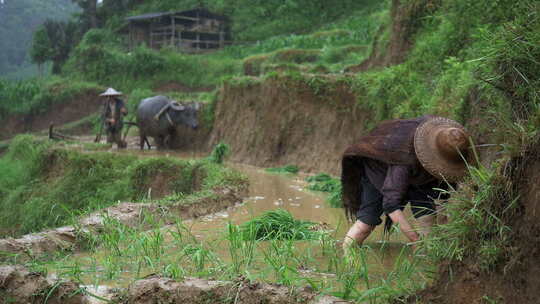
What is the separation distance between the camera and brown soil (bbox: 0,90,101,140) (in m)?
32.6

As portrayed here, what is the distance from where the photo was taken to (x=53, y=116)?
32812mm

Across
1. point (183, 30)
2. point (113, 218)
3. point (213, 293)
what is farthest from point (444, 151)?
point (183, 30)

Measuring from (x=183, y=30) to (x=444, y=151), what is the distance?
35.2m

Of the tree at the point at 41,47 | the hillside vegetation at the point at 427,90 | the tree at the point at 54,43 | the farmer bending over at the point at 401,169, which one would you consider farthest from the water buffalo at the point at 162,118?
the tree at the point at 54,43

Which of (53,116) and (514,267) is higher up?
(514,267)

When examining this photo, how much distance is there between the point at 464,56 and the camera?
30.7 feet

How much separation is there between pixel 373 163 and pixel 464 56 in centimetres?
501

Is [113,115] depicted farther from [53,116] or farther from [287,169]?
[53,116]

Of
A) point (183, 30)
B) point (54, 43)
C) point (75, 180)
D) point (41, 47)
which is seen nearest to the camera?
point (75, 180)

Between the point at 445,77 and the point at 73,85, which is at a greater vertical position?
the point at 445,77

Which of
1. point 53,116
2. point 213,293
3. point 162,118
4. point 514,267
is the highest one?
point 514,267

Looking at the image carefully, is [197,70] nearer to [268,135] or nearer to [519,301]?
[268,135]

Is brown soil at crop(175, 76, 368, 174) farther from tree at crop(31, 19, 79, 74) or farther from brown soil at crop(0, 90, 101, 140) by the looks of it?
tree at crop(31, 19, 79, 74)

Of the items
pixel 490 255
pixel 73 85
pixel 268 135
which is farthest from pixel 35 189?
pixel 73 85
